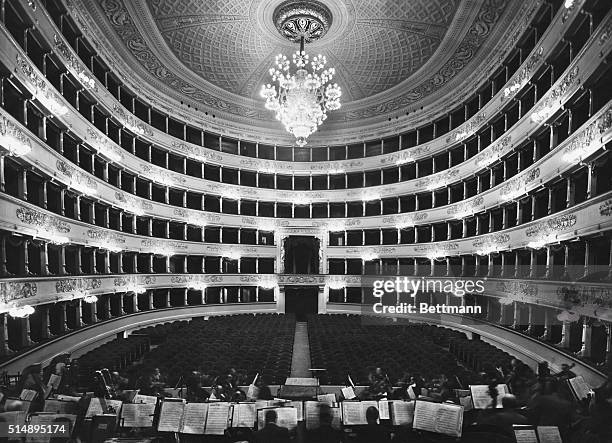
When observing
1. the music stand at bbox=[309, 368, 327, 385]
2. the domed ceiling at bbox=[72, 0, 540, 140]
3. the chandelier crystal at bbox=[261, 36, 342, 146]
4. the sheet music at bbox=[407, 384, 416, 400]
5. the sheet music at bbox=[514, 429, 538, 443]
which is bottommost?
the music stand at bbox=[309, 368, 327, 385]

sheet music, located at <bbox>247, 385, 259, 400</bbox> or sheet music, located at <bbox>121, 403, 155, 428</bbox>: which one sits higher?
sheet music, located at <bbox>121, 403, 155, 428</bbox>

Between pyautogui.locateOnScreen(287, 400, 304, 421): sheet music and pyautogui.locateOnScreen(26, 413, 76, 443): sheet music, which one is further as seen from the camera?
pyautogui.locateOnScreen(287, 400, 304, 421): sheet music

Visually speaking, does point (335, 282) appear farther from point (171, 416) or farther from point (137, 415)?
point (171, 416)

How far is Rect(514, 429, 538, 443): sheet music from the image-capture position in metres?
7.52

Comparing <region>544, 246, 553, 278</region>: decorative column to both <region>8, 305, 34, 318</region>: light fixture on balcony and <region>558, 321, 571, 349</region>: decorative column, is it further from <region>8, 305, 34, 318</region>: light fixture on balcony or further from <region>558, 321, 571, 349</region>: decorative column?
<region>8, 305, 34, 318</region>: light fixture on balcony

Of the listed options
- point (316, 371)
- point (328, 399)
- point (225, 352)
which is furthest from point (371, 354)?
point (328, 399)

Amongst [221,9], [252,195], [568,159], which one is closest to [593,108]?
[568,159]

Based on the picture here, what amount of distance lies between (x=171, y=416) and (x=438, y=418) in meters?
5.31

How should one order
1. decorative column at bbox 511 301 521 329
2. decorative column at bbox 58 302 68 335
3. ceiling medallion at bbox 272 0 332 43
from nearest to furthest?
1. decorative column at bbox 58 302 68 335
2. decorative column at bbox 511 301 521 329
3. ceiling medallion at bbox 272 0 332 43

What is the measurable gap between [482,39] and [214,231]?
23.3 metres

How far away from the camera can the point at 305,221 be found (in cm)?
3725

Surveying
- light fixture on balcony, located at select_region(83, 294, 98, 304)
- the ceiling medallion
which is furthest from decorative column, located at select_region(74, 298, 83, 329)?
the ceiling medallion

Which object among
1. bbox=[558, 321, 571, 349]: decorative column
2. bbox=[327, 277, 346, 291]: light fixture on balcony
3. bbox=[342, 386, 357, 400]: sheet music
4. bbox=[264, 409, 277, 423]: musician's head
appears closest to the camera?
bbox=[264, 409, 277, 423]: musician's head

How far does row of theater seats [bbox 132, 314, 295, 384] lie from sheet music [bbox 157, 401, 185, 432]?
4609 millimetres
